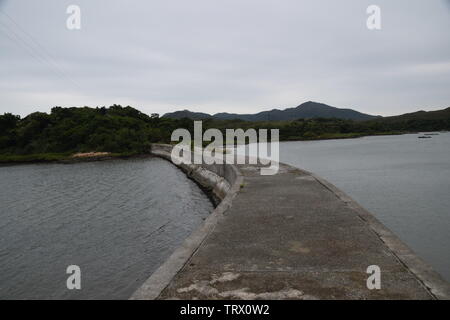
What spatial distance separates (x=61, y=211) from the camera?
15125 millimetres

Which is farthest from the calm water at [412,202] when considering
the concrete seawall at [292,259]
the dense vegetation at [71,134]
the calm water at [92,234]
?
the dense vegetation at [71,134]

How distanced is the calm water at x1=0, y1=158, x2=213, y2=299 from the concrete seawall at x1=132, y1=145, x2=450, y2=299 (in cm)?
264

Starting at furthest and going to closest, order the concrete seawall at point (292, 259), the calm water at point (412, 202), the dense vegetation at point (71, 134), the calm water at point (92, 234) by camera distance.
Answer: the dense vegetation at point (71, 134), the calm water at point (412, 202), the calm water at point (92, 234), the concrete seawall at point (292, 259)

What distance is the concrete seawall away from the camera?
4039 mm

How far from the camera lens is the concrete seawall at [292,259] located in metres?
4.04

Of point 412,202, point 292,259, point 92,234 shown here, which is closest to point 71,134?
point 92,234

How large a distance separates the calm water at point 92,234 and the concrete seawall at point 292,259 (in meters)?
2.64

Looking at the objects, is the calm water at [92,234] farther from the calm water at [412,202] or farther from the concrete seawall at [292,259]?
the calm water at [412,202]

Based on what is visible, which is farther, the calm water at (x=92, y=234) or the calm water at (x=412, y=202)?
the calm water at (x=412, y=202)

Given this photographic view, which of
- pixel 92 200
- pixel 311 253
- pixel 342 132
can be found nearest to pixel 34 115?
pixel 92 200

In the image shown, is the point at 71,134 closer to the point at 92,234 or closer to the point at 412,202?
the point at 92,234

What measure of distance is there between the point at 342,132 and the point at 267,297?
126m

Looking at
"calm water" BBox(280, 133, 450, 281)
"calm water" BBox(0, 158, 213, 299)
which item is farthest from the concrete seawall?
"calm water" BBox(280, 133, 450, 281)

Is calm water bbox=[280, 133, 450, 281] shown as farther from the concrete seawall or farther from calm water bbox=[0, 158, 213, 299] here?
calm water bbox=[0, 158, 213, 299]
